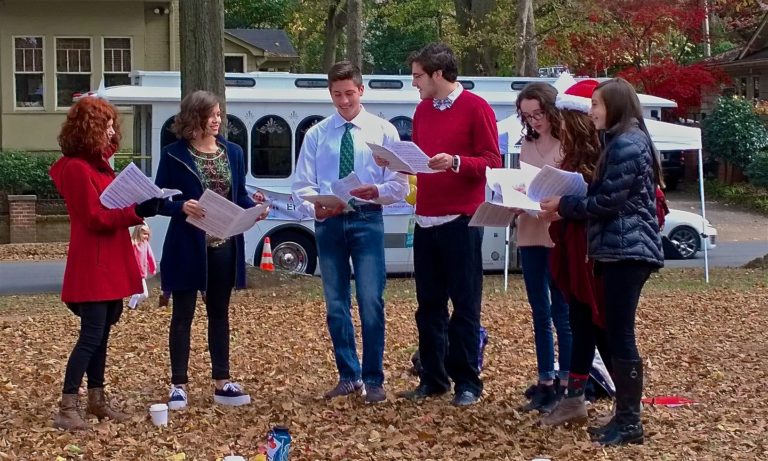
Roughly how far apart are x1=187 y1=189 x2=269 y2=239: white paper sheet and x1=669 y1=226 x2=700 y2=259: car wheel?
1579 cm

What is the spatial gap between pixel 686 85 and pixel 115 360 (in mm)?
25560

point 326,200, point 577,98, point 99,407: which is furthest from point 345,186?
point 99,407

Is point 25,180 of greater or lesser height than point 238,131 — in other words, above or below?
below

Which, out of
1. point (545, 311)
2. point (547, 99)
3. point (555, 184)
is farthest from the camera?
point (545, 311)

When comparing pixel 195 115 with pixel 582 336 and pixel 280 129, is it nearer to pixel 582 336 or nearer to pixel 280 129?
pixel 582 336

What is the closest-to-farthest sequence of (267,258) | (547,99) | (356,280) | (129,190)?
(129,190) < (547,99) < (356,280) < (267,258)

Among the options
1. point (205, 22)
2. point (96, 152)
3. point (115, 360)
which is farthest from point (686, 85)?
point (96, 152)

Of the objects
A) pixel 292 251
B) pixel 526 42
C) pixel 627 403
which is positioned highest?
pixel 526 42

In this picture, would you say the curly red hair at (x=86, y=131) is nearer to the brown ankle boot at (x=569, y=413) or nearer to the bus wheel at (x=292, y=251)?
the brown ankle boot at (x=569, y=413)

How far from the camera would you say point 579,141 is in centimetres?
689

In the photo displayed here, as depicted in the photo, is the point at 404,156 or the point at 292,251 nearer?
the point at 404,156

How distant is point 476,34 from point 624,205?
62.6 ft

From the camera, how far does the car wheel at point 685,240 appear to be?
21.7 m

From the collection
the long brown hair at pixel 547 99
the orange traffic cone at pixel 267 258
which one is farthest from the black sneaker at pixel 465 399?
the orange traffic cone at pixel 267 258
